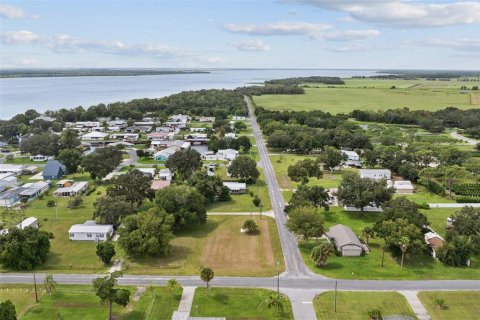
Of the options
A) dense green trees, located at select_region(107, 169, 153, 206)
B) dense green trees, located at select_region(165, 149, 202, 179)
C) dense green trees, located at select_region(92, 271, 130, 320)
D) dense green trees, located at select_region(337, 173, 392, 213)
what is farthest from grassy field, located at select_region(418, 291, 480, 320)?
dense green trees, located at select_region(165, 149, 202, 179)

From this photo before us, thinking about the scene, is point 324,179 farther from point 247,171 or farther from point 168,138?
point 168,138

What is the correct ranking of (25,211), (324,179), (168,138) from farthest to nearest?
(168,138)
(324,179)
(25,211)

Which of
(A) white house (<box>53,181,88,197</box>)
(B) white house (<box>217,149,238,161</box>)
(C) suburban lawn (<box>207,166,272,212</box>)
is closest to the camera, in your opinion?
(C) suburban lawn (<box>207,166,272,212</box>)

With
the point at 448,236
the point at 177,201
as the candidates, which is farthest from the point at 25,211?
the point at 448,236

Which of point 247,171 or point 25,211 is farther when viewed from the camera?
point 247,171

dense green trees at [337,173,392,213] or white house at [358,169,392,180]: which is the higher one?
dense green trees at [337,173,392,213]

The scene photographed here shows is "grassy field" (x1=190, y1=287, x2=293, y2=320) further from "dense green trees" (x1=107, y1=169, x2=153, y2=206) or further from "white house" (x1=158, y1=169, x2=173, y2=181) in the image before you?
"white house" (x1=158, y1=169, x2=173, y2=181)

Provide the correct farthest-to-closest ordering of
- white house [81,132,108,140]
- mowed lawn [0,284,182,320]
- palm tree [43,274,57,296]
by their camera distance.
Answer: white house [81,132,108,140]
palm tree [43,274,57,296]
mowed lawn [0,284,182,320]

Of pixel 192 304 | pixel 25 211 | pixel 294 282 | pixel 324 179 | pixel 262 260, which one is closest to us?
pixel 192 304
